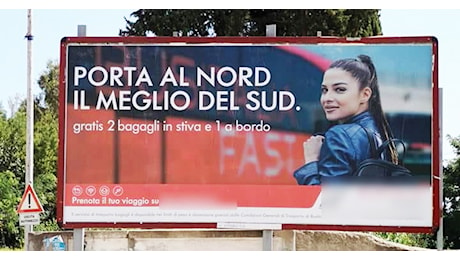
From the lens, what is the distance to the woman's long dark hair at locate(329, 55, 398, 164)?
9906 millimetres

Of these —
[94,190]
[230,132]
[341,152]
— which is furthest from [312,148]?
[94,190]

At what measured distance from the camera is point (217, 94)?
10.0 metres

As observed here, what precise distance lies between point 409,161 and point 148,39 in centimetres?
328

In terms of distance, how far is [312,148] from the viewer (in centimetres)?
996

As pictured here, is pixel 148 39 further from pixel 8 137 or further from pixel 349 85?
pixel 8 137

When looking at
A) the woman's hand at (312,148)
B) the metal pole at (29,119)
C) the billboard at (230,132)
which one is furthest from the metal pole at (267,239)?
the metal pole at (29,119)

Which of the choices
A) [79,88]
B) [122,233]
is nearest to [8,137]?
[122,233]

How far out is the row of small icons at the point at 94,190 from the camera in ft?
33.1

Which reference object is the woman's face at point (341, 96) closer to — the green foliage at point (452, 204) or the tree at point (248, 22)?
the green foliage at point (452, 204)

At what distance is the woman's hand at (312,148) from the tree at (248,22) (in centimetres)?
1666

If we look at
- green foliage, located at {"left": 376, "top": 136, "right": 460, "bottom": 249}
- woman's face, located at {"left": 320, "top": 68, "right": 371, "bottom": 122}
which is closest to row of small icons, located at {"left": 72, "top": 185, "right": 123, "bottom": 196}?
woman's face, located at {"left": 320, "top": 68, "right": 371, "bottom": 122}

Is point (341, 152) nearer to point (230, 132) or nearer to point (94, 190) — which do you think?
point (230, 132)

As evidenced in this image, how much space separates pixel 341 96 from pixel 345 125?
0.33 metres

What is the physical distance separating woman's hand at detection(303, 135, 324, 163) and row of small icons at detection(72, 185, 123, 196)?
216 cm
